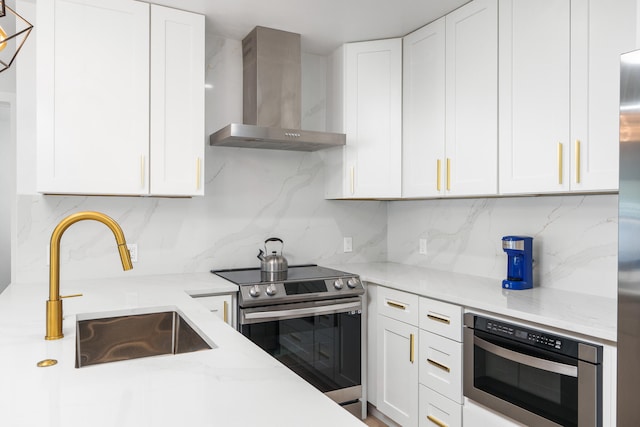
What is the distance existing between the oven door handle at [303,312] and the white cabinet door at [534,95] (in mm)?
1082

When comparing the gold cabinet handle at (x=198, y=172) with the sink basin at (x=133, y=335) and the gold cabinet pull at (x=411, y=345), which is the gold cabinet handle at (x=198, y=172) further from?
the gold cabinet pull at (x=411, y=345)

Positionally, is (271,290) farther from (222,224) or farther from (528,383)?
(528,383)

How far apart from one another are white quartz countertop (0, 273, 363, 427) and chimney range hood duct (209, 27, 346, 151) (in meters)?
1.54

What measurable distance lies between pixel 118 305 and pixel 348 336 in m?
1.36

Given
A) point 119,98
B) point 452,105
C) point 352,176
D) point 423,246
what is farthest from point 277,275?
point 452,105

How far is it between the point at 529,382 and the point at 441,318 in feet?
1.64

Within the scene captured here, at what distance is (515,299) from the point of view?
2057 millimetres

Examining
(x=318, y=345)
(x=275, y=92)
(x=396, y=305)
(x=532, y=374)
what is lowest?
(x=318, y=345)

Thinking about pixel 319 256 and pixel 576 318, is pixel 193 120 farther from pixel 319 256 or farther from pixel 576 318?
pixel 576 318

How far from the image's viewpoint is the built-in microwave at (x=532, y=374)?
160cm

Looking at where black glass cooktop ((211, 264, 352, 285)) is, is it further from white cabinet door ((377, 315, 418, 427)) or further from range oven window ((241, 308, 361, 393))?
white cabinet door ((377, 315, 418, 427))

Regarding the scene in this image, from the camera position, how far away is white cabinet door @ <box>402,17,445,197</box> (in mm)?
2703

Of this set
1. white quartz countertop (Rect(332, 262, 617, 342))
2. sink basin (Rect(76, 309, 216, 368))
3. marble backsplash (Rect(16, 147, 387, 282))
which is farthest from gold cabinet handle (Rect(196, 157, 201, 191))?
white quartz countertop (Rect(332, 262, 617, 342))

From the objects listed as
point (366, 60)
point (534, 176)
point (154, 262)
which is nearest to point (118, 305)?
point (154, 262)
